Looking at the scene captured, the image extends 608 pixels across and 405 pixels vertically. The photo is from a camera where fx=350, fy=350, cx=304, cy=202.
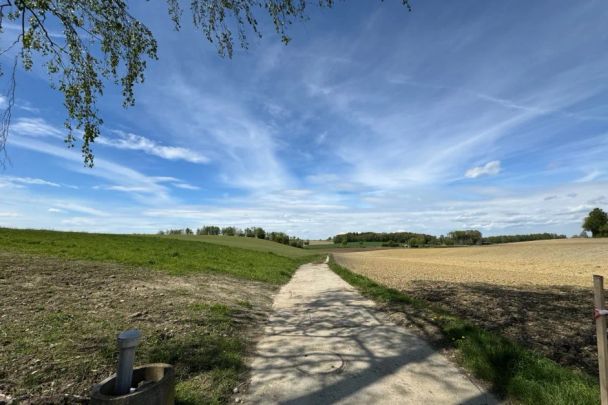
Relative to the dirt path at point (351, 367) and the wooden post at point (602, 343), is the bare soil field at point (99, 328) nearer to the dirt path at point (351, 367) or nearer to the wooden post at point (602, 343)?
the dirt path at point (351, 367)

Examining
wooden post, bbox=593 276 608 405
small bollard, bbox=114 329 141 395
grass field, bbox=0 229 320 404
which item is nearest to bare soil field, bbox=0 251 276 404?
grass field, bbox=0 229 320 404

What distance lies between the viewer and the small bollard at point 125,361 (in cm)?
338

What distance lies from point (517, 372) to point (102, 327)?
7933mm

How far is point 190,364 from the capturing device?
626 cm

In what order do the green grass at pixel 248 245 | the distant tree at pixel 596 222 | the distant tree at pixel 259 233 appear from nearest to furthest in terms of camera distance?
the green grass at pixel 248 245, the distant tree at pixel 596 222, the distant tree at pixel 259 233

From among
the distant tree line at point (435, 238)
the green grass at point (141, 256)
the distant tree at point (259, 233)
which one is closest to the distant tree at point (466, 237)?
the distant tree line at point (435, 238)

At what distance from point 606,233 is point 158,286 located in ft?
453

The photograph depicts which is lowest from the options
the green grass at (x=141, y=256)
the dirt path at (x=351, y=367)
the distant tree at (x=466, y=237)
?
the dirt path at (x=351, y=367)

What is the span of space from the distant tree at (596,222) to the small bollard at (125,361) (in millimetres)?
142429

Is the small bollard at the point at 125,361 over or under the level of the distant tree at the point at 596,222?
under

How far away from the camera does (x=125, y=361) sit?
11.1 feet

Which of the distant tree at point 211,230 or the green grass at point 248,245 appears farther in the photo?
the distant tree at point 211,230

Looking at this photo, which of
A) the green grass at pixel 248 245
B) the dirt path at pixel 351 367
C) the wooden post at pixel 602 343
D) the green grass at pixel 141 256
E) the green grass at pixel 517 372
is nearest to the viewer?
the wooden post at pixel 602 343

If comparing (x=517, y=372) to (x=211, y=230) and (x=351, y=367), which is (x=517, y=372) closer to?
(x=351, y=367)
